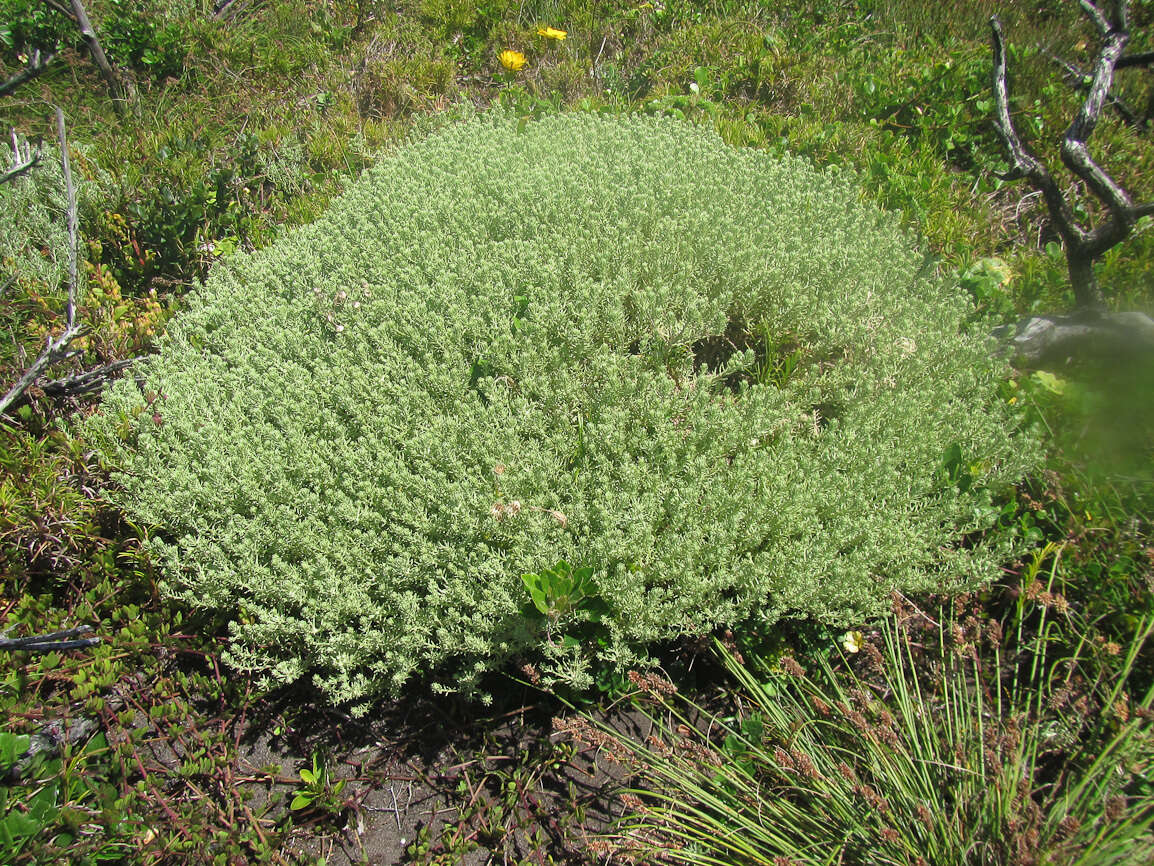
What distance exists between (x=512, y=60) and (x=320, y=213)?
215 centimetres

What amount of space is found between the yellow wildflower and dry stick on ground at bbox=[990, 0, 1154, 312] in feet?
11.6

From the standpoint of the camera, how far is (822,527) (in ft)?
8.02

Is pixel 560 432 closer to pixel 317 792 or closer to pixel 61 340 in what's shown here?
pixel 317 792

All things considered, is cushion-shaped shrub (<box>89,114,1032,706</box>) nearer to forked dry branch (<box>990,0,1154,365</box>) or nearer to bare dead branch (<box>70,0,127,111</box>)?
forked dry branch (<box>990,0,1154,365</box>)

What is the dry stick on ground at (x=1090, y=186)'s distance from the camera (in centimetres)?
317

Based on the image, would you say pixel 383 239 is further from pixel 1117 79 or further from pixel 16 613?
pixel 1117 79

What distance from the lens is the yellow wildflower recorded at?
Answer: 542 cm

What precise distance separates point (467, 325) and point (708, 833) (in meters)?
2.08

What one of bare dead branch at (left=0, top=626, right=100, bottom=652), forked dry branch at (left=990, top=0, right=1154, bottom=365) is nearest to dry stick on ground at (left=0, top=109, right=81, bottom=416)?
bare dead branch at (left=0, top=626, right=100, bottom=652)

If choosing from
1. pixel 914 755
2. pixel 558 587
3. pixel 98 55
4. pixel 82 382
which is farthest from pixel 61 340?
pixel 914 755

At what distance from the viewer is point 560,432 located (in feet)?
8.79

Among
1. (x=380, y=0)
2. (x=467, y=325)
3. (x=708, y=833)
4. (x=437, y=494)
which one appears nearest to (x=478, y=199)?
(x=467, y=325)

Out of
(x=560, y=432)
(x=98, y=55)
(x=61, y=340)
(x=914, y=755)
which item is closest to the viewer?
(x=914, y=755)

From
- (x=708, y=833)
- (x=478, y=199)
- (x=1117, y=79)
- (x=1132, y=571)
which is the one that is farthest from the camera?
(x=1117, y=79)
